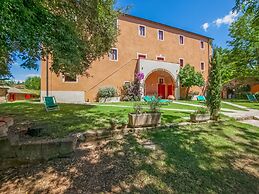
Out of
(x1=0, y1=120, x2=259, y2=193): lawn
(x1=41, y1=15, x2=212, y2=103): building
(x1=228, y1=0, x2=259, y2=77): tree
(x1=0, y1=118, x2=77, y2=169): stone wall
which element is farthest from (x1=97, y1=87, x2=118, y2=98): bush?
(x1=228, y1=0, x2=259, y2=77): tree

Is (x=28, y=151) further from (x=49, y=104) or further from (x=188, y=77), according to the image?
(x=188, y=77)

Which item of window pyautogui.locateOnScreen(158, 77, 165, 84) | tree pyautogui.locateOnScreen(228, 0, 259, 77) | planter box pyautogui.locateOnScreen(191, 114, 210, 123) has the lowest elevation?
planter box pyautogui.locateOnScreen(191, 114, 210, 123)

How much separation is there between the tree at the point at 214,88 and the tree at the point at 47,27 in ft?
17.9

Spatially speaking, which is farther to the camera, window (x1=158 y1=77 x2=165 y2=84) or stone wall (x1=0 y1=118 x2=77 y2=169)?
window (x1=158 y1=77 x2=165 y2=84)

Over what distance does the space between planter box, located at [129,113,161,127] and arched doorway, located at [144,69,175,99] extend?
16.9 meters

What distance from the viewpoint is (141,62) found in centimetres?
2059

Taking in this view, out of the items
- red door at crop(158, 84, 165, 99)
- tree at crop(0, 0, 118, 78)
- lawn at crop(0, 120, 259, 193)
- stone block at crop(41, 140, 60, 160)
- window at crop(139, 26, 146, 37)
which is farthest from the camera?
red door at crop(158, 84, 165, 99)

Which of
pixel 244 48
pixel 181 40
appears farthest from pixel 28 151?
pixel 244 48

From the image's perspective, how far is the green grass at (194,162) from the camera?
3793 mm

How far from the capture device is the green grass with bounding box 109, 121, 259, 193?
379cm

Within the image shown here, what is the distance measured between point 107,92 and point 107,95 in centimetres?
29

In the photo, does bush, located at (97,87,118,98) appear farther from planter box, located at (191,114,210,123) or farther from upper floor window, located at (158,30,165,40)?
planter box, located at (191,114,210,123)

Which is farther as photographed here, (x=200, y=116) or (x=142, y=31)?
(x=142, y=31)

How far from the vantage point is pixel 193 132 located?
23.1 feet
